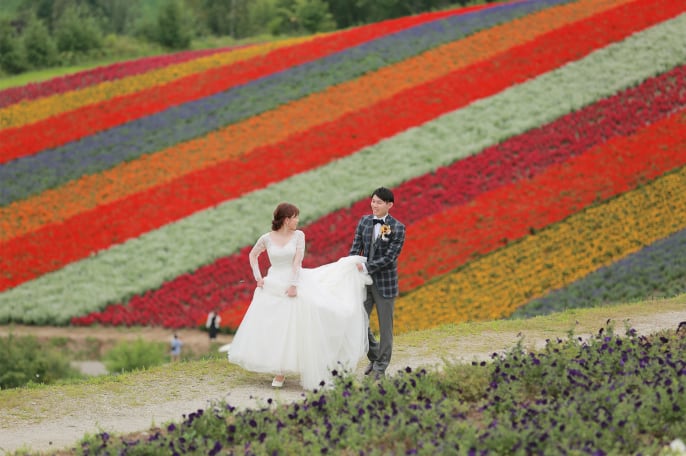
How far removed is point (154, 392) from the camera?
10773mm

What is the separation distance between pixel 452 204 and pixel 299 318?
16.5 metres

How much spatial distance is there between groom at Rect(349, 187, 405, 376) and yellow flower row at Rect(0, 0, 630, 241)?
18.9 meters

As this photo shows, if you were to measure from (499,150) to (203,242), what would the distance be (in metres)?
9.24

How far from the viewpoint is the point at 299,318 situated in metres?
10.5

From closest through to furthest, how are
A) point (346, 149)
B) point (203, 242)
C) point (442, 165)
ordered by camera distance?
point (203, 242)
point (442, 165)
point (346, 149)

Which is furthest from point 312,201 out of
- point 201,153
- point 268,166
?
point 201,153

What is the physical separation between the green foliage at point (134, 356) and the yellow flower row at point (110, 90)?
719 inches

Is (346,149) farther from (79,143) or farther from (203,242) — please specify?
(79,143)

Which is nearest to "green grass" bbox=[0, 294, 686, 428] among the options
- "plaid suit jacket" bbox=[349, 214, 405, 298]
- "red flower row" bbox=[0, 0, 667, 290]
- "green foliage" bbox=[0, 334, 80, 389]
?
"plaid suit jacket" bbox=[349, 214, 405, 298]

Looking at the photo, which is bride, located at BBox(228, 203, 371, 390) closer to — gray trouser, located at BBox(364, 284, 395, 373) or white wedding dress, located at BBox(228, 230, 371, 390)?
white wedding dress, located at BBox(228, 230, 371, 390)

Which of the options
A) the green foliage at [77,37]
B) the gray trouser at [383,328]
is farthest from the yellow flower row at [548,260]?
the green foliage at [77,37]

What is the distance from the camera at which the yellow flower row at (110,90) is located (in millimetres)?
36719

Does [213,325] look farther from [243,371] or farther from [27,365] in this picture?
[243,371]

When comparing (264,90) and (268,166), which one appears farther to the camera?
(264,90)
